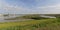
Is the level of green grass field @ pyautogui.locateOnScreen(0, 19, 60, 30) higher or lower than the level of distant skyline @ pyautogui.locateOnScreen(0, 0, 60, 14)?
lower

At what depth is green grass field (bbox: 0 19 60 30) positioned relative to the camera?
1.80 m

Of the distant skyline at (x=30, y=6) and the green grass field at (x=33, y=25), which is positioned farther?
the distant skyline at (x=30, y=6)

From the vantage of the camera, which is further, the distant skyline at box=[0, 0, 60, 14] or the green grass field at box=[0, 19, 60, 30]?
the distant skyline at box=[0, 0, 60, 14]

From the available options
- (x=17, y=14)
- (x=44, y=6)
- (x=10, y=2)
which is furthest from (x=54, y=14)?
(x=10, y=2)

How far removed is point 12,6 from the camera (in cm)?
192

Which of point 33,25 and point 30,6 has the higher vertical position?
point 30,6

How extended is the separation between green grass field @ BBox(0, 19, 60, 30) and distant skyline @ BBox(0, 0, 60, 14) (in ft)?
0.54

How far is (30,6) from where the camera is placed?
197 cm

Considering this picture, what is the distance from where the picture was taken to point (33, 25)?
1.88 meters

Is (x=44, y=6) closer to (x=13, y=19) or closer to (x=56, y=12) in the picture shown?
(x=56, y=12)

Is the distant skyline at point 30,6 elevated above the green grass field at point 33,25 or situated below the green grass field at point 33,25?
above

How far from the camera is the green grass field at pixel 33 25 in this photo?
1800mm

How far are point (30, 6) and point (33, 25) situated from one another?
0.34 meters

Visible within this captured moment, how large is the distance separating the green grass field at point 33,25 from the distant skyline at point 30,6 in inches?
6.5
